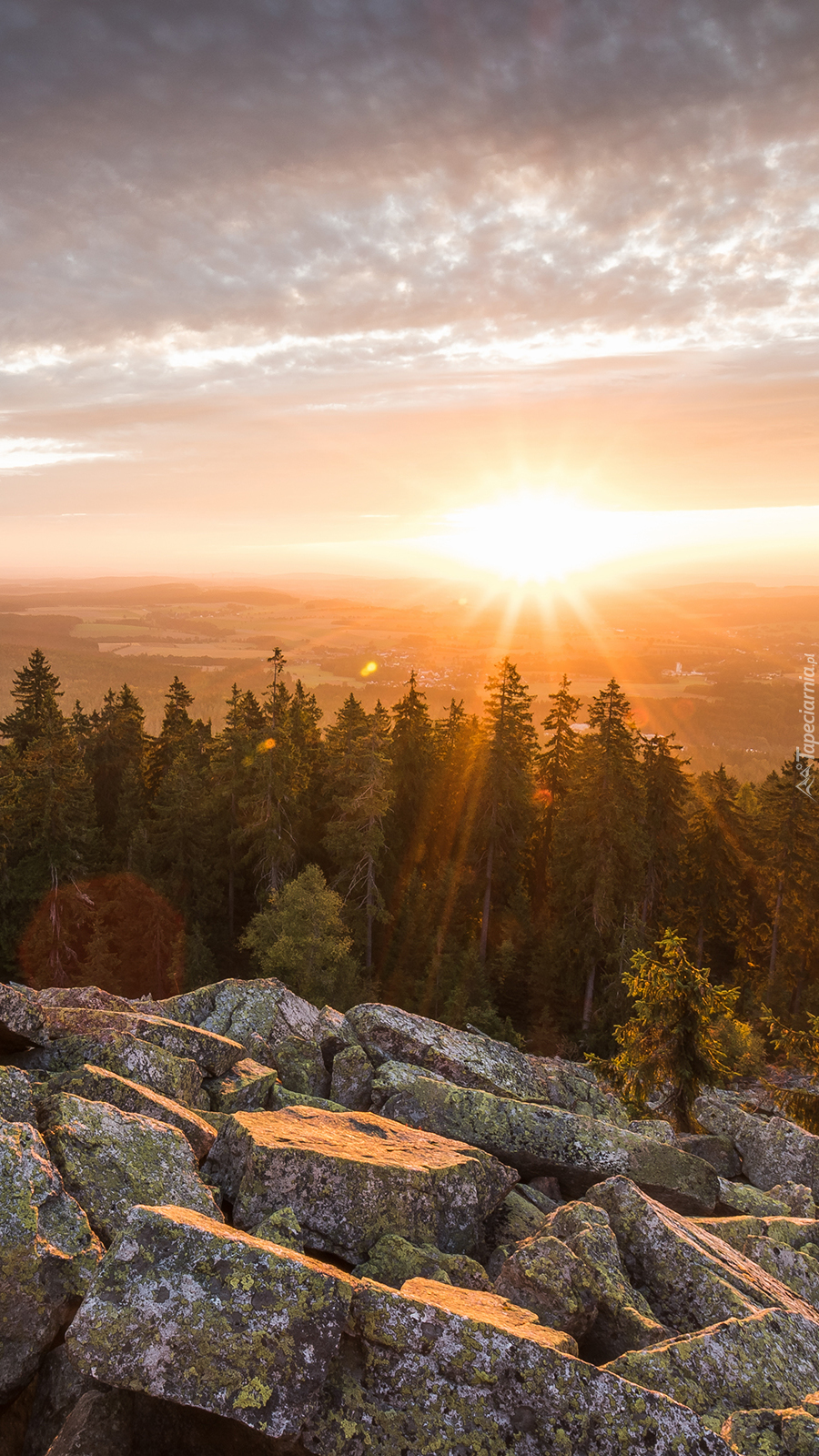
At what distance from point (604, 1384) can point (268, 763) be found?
33.8 metres

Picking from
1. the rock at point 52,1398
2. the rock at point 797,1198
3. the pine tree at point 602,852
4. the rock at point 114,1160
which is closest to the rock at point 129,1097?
the rock at point 114,1160

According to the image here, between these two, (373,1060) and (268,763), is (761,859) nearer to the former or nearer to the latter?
(268,763)

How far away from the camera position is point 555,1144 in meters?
12.2

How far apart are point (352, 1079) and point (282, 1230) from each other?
637cm

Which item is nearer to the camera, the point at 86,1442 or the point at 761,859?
the point at 86,1442

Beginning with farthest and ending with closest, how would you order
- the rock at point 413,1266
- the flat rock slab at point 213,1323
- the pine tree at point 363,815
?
the pine tree at point 363,815 → the rock at point 413,1266 → the flat rock slab at point 213,1323

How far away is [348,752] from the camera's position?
41969mm

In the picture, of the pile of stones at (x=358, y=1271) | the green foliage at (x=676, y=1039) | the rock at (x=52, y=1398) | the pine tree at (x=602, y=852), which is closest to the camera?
the pile of stones at (x=358, y=1271)

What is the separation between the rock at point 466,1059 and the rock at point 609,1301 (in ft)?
19.8

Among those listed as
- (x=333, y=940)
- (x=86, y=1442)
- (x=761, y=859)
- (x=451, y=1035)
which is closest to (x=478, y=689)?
(x=761, y=859)

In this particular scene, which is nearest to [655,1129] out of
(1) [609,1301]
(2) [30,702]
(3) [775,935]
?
(1) [609,1301]

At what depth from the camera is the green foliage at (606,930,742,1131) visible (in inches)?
755

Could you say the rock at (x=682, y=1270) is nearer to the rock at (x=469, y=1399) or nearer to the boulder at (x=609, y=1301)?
the boulder at (x=609, y=1301)

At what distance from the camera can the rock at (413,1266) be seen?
7.93 m
